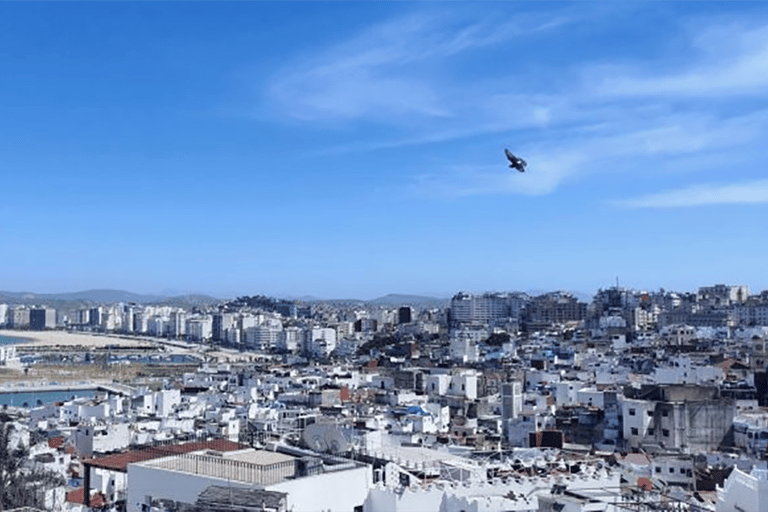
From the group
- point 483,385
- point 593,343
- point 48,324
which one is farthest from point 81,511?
point 48,324

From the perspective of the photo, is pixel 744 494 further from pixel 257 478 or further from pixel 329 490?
pixel 257 478

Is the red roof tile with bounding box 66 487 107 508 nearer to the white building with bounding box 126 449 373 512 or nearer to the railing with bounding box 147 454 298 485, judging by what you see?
the white building with bounding box 126 449 373 512

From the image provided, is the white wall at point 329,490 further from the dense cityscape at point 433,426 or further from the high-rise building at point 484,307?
the high-rise building at point 484,307

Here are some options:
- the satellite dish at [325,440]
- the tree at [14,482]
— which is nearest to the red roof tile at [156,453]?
the satellite dish at [325,440]

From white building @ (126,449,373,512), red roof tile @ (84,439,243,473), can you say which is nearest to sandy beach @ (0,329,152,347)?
red roof tile @ (84,439,243,473)

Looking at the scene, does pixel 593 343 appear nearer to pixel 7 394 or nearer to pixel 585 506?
pixel 7 394
